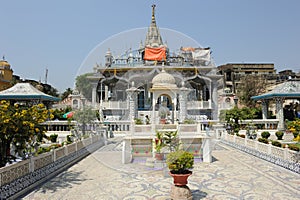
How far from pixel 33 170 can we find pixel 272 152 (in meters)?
9.37

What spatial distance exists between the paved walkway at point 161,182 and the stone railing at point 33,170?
31cm

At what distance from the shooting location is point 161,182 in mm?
8016

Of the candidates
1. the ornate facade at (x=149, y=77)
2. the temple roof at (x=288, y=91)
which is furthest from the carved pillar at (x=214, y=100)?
the temple roof at (x=288, y=91)

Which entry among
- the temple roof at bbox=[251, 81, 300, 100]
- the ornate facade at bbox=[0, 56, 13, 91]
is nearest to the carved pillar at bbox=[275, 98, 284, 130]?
the temple roof at bbox=[251, 81, 300, 100]

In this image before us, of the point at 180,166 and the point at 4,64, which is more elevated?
the point at 4,64

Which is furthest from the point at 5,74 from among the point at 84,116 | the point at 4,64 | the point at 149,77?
the point at 84,116

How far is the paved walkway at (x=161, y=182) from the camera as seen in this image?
6.83 metres

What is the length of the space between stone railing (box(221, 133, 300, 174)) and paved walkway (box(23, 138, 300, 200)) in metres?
0.33

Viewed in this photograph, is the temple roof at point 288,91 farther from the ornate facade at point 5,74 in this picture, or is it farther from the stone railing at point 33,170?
the ornate facade at point 5,74

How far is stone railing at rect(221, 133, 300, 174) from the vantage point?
31.1ft

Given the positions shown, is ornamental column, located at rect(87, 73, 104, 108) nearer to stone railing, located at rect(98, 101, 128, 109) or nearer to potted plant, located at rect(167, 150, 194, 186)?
stone railing, located at rect(98, 101, 128, 109)

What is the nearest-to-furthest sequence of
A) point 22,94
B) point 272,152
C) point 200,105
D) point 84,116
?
point 272,152
point 84,116
point 22,94
point 200,105

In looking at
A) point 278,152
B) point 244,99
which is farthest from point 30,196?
point 244,99

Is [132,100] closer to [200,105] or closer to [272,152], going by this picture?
[200,105]
